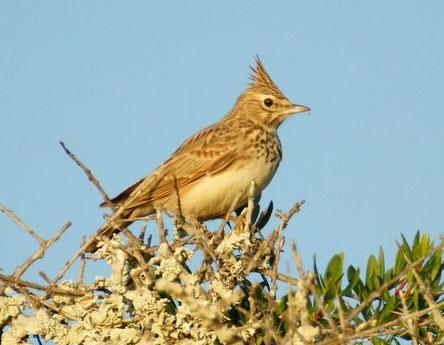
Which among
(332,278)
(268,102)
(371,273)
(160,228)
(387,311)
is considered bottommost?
(387,311)

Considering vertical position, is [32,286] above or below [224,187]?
above

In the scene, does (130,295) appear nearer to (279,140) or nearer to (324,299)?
(324,299)

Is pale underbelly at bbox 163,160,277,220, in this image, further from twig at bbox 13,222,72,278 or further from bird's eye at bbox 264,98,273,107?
twig at bbox 13,222,72,278

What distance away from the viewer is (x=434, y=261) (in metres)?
5.90

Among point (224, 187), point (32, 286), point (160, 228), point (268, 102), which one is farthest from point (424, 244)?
point (268, 102)

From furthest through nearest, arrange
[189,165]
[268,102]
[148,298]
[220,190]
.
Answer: [268,102] < [189,165] < [220,190] < [148,298]

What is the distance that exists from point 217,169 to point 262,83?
1.91 metres

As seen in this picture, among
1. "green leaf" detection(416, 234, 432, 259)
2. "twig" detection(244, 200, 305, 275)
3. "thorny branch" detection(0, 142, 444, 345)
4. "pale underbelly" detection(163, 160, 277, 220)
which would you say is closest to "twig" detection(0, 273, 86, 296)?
"thorny branch" detection(0, 142, 444, 345)

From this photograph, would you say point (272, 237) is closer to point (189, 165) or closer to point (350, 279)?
point (350, 279)

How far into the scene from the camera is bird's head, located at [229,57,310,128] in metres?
10.9

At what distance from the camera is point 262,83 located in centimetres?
1142

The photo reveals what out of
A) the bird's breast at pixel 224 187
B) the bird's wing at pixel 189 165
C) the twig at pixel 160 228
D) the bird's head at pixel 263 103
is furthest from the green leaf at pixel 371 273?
the bird's head at pixel 263 103

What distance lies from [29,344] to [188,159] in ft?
16.0

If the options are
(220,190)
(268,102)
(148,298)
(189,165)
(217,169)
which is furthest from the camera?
(268,102)
